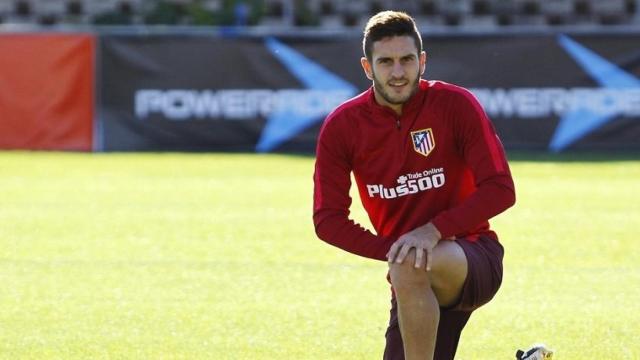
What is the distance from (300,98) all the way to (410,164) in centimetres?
1484

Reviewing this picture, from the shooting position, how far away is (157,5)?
28.9 m

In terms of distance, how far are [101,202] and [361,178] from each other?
8.88 meters

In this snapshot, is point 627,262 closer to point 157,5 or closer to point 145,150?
point 145,150

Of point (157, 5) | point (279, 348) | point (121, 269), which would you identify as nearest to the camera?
point (279, 348)

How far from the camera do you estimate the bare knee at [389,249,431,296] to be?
5609 mm

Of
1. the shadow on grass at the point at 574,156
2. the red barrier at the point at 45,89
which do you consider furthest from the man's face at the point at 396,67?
the red barrier at the point at 45,89

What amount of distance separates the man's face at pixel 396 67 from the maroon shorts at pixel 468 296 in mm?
657

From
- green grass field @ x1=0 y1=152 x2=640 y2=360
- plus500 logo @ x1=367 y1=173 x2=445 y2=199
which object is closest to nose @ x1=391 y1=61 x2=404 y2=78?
plus500 logo @ x1=367 y1=173 x2=445 y2=199

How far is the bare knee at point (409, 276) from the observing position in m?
5.61

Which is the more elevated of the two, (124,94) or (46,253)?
(46,253)

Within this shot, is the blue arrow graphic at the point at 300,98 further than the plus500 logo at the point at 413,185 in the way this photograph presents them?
Yes

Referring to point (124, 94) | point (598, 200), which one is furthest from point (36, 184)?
point (598, 200)

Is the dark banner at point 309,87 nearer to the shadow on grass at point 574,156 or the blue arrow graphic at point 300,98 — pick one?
the blue arrow graphic at point 300,98

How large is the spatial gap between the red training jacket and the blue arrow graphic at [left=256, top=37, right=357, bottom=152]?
47.9 feet
